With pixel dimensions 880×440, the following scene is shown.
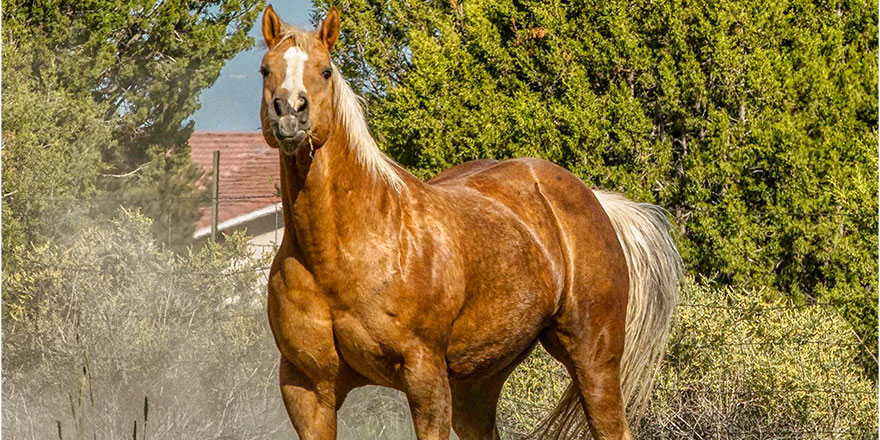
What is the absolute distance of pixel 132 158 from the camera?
1229cm

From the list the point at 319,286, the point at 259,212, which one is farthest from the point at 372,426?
the point at 259,212

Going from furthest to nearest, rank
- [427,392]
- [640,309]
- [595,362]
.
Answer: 1. [640,309]
2. [595,362]
3. [427,392]

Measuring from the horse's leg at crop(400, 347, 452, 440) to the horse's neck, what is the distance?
1.25 feet

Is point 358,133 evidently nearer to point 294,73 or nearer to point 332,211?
point 332,211

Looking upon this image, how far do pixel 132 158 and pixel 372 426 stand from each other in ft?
21.2

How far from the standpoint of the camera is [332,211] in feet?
11.8

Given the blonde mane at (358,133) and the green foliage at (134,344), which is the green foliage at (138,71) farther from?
the blonde mane at (358,133)

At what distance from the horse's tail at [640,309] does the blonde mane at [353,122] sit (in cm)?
159

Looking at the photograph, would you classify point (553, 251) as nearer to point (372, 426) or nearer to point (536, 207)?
point (536, 207)

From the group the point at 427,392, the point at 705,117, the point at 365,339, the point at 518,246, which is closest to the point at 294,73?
the point at 365,339

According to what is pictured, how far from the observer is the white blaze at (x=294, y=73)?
127 inches

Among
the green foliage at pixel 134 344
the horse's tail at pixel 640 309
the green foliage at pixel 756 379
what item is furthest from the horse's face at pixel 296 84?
the green foliage at pixel 756 379

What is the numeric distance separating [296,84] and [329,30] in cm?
35

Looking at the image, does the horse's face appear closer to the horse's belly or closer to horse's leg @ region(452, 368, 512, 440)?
the horse's belly
